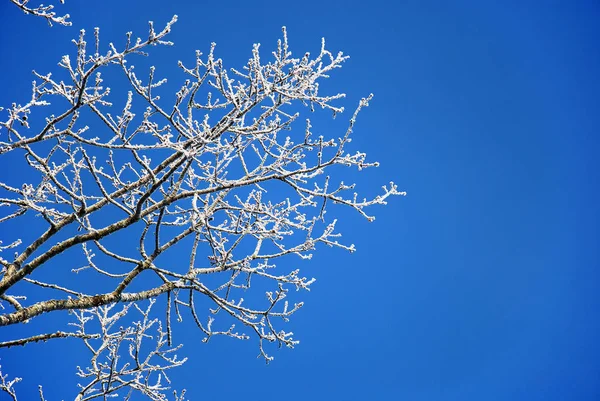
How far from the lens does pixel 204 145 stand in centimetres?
327

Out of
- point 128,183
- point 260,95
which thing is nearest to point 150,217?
point 128,183

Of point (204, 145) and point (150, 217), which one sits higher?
point (150, 217)

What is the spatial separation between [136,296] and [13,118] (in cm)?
173

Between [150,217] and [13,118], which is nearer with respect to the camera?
[13,118]

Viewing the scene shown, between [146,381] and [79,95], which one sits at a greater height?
[79,95]

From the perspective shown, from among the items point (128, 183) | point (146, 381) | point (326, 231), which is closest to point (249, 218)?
point (326, 231)

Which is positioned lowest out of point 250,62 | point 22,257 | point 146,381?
point 146,381

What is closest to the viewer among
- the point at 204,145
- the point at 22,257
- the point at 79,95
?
the point at 79,95

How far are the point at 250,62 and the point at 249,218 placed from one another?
60.6 inches

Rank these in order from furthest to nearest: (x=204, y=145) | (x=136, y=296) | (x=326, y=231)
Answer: (x=326, y=231) < (x=136, y=296) < (x=204, y=145)

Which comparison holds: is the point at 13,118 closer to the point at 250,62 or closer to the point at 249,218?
the point at 250,62

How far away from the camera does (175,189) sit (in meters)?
3.88

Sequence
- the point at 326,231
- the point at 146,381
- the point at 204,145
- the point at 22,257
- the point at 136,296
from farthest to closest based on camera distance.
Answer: the point at 146,381
the point at 326,231
the point at 136,296
the point at 22,257
the point at 204,145

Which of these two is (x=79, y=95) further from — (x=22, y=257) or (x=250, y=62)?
(x=22, y=257)
